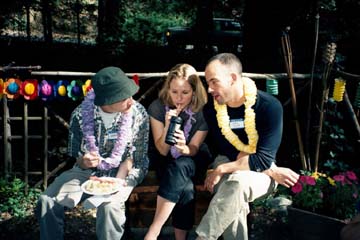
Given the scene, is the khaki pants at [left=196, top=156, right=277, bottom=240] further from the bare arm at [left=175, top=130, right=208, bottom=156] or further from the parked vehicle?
the parked vehicle

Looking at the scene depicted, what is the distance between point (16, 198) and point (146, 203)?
A: 1.51 m

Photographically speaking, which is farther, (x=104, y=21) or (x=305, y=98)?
(x=104, y=21)

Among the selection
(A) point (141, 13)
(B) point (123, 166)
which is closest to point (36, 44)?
(A) point (141, 13)

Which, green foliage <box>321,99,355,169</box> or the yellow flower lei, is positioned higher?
the yellow flower lei

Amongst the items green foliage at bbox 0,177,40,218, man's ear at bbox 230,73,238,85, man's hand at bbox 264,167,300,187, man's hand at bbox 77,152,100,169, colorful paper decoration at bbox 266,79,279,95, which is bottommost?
green foliage at bbox 0,177,40,218

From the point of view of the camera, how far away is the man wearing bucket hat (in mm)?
3200

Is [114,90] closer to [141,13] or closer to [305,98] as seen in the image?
[305,98]

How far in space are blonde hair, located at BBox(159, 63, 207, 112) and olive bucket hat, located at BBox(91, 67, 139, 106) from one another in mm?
301

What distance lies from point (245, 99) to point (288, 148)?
2.29 m

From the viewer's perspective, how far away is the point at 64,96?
425cm

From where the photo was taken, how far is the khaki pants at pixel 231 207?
9.96ft

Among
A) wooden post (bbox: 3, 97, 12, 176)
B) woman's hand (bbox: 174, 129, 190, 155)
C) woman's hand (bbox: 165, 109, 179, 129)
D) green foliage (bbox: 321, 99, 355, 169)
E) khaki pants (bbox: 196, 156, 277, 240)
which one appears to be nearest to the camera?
khaki pants (bbox: 196, 156, 277, 240)

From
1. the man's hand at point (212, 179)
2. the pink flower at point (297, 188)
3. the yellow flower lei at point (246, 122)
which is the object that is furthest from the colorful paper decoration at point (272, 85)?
the man's hand at point (212, 179)

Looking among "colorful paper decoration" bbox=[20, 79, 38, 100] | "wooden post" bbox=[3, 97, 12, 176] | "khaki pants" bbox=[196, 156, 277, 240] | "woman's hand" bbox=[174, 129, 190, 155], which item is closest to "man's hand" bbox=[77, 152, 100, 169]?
"woman's hand" bbox=[174, 129, 190, 155]
